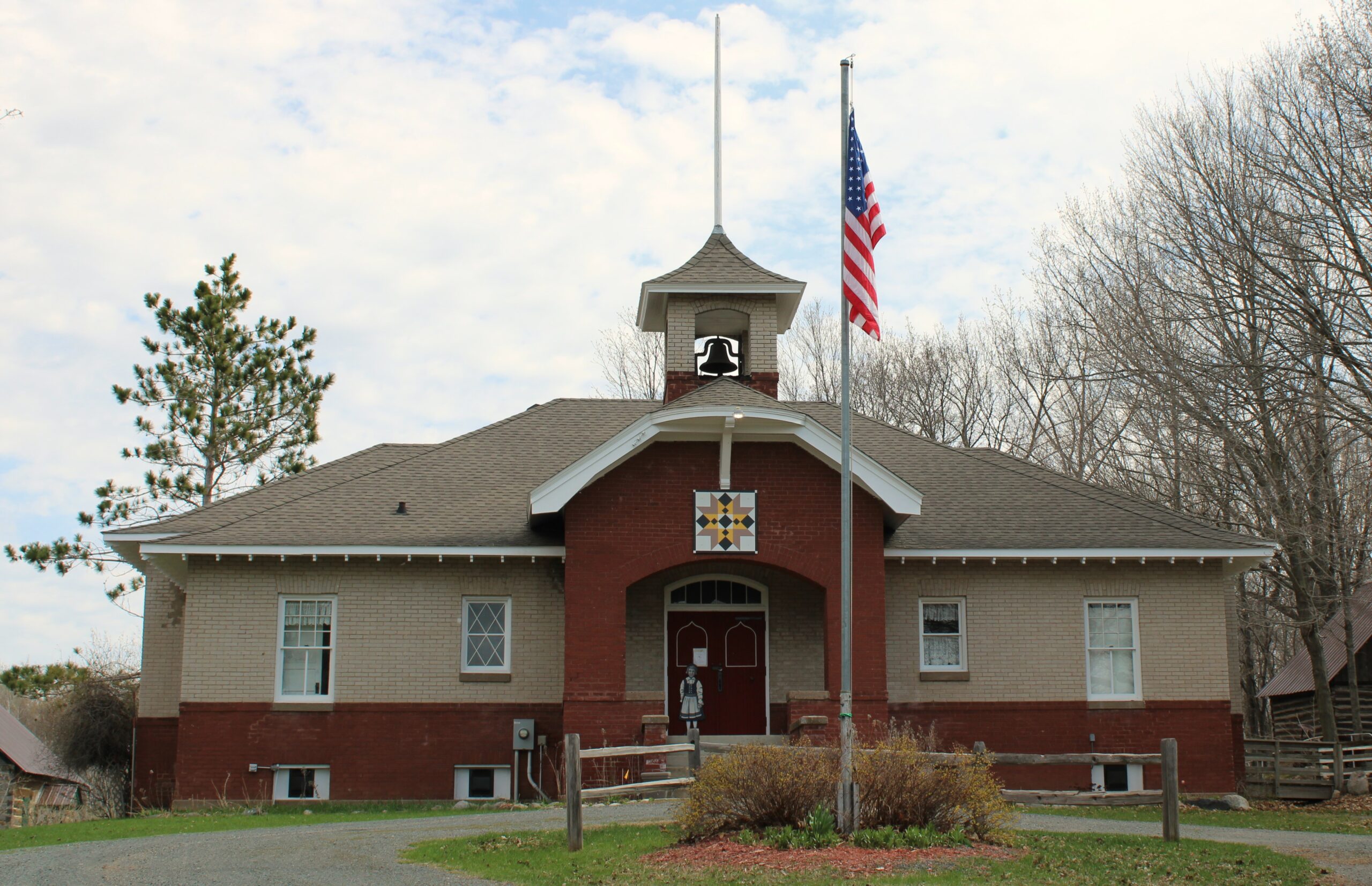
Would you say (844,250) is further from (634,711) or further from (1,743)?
(1,743)

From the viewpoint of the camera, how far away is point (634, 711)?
19.4 meters

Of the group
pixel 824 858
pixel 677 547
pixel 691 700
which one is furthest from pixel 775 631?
pixel 824 858

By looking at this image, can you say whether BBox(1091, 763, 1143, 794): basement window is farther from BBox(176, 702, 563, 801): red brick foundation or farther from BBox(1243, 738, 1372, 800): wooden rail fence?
BBox(176, 702, 563, 801): red brick foundation

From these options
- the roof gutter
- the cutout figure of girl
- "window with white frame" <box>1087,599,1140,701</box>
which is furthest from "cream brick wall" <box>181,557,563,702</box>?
"window with white frame" <box>1087,599,1140,701</box>

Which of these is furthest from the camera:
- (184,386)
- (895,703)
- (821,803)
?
(184,386)

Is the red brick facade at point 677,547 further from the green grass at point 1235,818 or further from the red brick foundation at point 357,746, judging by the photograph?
the green grass at point 1235,818

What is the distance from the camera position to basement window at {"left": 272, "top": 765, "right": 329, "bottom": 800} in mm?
20219

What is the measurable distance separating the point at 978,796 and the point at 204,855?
742cm

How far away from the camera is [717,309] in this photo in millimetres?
24109

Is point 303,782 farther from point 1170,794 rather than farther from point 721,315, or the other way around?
point 1170,794

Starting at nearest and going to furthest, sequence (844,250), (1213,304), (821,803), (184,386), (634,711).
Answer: (821,803) < (844,250) < (634,711) < (1213,304) < (184,386)

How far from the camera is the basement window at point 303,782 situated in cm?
2022

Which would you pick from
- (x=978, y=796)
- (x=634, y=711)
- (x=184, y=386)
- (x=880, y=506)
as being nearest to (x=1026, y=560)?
(x=880, y=506)

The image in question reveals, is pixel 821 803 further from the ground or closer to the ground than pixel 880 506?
closer to the ground
